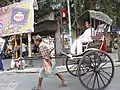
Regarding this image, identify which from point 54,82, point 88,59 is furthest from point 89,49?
point 54,82

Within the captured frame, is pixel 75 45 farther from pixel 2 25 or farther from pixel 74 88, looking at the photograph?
pixel 2 25

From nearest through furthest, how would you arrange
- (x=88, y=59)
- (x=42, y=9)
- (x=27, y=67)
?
(x=88, y=59)
(x=27, y=67)
(x=42, y=9)

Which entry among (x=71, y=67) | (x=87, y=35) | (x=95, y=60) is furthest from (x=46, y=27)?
(x=95, y=60)

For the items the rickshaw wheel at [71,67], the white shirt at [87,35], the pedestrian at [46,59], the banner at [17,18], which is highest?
the banner at [17,18]

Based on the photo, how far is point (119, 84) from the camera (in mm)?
9328

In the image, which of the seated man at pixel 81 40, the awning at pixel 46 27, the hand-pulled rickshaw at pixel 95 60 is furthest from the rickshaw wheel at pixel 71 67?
the awning at pixel 46 27

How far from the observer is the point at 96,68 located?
27.8ft

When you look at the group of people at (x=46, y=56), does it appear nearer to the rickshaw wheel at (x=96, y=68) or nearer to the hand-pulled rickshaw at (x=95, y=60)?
the hand-pulled rickshaw at (x=95, y=60)

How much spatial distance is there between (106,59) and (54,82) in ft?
7.05

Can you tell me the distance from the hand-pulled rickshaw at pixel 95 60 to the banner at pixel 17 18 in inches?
65.0

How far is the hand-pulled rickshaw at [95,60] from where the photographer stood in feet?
27.2

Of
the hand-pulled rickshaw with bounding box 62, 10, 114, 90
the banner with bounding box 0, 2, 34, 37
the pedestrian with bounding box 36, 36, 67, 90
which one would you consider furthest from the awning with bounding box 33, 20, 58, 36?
the pedestrian with bounding box 36, 36, 67, 90

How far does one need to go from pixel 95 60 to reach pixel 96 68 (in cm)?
23

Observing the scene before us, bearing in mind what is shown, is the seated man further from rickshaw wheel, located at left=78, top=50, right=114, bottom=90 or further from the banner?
the banner
